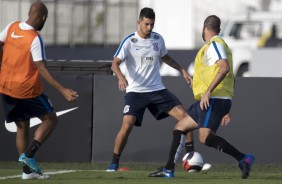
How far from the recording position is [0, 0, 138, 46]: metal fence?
3875 centimetres

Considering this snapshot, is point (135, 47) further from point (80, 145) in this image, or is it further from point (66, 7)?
point (66, 7)

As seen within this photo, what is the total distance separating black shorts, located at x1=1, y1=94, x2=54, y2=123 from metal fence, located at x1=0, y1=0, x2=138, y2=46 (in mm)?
25545

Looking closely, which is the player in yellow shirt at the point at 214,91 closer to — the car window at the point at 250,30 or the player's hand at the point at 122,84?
the player's hand at the point at 122,84

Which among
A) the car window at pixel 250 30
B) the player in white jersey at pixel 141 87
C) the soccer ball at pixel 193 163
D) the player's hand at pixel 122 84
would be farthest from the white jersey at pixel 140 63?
the car window at pixel 250 30

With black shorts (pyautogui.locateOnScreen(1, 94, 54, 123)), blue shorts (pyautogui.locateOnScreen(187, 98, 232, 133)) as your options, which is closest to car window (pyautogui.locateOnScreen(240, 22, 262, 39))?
blue shorts (pyautogui.locateOnScreen(187, 98, 232, 133))

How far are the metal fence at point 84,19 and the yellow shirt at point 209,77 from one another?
25.3 meters

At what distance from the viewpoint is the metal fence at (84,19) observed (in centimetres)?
3875

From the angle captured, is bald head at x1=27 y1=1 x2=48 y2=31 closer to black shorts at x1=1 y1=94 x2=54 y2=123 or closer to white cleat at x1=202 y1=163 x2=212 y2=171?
black shorts at x1=1 y1=94 x2=54 y2=123

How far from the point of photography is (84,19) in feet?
130

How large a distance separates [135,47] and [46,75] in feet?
8.31

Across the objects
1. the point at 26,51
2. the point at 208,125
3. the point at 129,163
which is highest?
the point at 26,51

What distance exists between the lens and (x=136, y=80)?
14875 mm

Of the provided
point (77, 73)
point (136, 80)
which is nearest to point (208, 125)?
point (136, 80)

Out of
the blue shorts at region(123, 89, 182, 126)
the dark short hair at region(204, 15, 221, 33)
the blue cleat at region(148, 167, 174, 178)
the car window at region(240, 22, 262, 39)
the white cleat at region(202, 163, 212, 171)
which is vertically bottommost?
the white cleat at region(202, 163, 212, 171)
